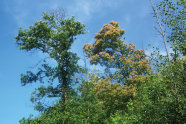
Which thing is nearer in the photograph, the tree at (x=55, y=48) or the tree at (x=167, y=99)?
the tree at (x=167, y=99)

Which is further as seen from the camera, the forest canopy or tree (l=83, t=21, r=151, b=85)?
tree (l=83, t=21, r=151, b=85)

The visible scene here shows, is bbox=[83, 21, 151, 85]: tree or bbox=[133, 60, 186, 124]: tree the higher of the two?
bbox=[83, 21, 151, 85]: tree

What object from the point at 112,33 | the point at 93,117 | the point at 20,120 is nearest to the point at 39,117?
the point at 20,120

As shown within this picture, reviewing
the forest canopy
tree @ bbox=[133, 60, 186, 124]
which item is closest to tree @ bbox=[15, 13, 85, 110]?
the forest canopy

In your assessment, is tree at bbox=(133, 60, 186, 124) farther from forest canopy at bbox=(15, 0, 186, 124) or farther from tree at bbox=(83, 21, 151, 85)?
tree at bbox=(83, 21, 151, 85)

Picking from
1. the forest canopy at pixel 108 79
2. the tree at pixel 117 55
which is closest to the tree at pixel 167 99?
the forest canopy at pixel 108 79

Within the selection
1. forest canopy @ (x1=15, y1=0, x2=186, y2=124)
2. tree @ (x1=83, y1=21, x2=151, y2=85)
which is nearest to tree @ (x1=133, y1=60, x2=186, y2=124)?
forest canopy @ (x1=15, y1=0, x2=186, y2=124)

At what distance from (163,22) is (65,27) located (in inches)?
480

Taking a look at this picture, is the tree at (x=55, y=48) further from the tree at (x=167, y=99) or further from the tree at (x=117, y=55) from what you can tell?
the tree at (x=167, y=99)

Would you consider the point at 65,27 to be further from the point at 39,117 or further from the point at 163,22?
the point at 163,22

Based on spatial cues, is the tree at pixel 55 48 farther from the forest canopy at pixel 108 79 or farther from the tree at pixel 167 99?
the tree at pixel 167 99

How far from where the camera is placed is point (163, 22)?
12000mm

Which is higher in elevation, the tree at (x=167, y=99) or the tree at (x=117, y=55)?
the tree at (x=117, y=55)

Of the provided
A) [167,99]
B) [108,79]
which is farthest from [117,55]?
[167,99]
